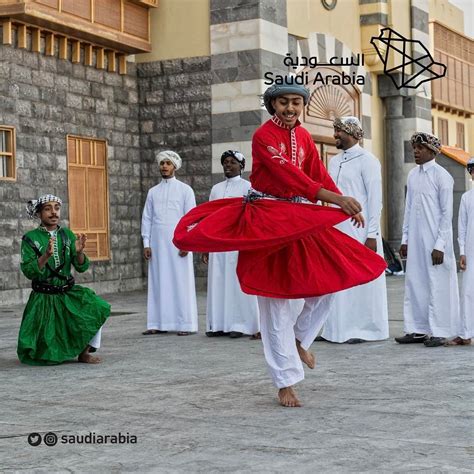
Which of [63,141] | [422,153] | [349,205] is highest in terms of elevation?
[63,141]

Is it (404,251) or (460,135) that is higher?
(460,135)

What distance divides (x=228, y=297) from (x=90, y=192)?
637 centimetres

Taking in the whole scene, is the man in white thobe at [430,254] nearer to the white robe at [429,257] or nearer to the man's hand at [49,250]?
the white robe at [429,257]

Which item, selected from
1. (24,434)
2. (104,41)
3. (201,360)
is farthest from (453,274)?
(104,41)

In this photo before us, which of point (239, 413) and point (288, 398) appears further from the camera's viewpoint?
point (288, 398)

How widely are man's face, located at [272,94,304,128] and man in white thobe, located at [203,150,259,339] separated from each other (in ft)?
11.8

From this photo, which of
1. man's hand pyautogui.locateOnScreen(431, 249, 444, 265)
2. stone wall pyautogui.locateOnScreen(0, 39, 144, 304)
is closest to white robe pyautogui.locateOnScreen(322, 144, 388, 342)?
man's hand pyautogui.locateOnScreen(431, 249, 444, 265)

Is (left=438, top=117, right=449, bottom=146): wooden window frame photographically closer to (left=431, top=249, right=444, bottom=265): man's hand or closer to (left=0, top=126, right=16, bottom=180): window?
(left=0, top=126, right=16, bottom=180): window

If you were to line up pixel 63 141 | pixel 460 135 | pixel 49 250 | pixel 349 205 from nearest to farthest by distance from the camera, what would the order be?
pixel 349 205
pixel 49 250
pixel 63 141
pixel 460 135

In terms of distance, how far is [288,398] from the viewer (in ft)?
17.7

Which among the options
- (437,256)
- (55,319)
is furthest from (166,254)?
(437,256)

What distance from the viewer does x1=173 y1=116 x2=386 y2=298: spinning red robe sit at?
5.39 meters

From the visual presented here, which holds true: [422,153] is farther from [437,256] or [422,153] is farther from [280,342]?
[280,342]

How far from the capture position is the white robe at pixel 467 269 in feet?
26.9
